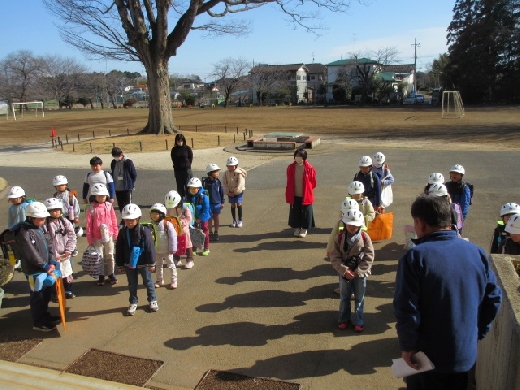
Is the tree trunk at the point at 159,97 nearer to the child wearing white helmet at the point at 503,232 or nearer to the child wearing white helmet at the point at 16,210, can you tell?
the child wearing white helmet at the point at 16,210

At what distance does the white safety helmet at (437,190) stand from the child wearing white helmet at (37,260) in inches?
185

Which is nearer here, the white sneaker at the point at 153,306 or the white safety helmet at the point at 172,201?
the white sneaker at the point at 153,306

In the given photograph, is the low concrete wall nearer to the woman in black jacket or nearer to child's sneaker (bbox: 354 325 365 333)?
child's sneaker (bbox: 354 325 365 333)

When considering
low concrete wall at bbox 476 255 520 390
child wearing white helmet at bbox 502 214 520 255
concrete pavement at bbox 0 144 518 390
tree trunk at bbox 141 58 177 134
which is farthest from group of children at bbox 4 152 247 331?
tree trunk at bbox 141 58 177 134

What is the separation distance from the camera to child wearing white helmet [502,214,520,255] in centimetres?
459

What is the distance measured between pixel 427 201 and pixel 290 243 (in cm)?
519

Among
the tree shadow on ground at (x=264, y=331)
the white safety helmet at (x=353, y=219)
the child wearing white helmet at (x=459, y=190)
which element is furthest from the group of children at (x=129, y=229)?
the child wearing white helmet at (x=459, y=190)

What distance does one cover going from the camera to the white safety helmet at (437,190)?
5746 millimetres

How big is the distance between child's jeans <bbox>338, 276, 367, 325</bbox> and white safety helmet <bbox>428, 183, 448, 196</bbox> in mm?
1702

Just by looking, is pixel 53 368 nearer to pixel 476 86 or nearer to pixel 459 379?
pixel 459 379

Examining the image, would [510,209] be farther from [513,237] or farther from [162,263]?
[162,263]

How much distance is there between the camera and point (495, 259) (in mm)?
3838

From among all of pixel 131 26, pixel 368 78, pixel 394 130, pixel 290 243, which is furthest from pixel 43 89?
pixel 290 243

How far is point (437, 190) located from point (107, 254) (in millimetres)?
4553
